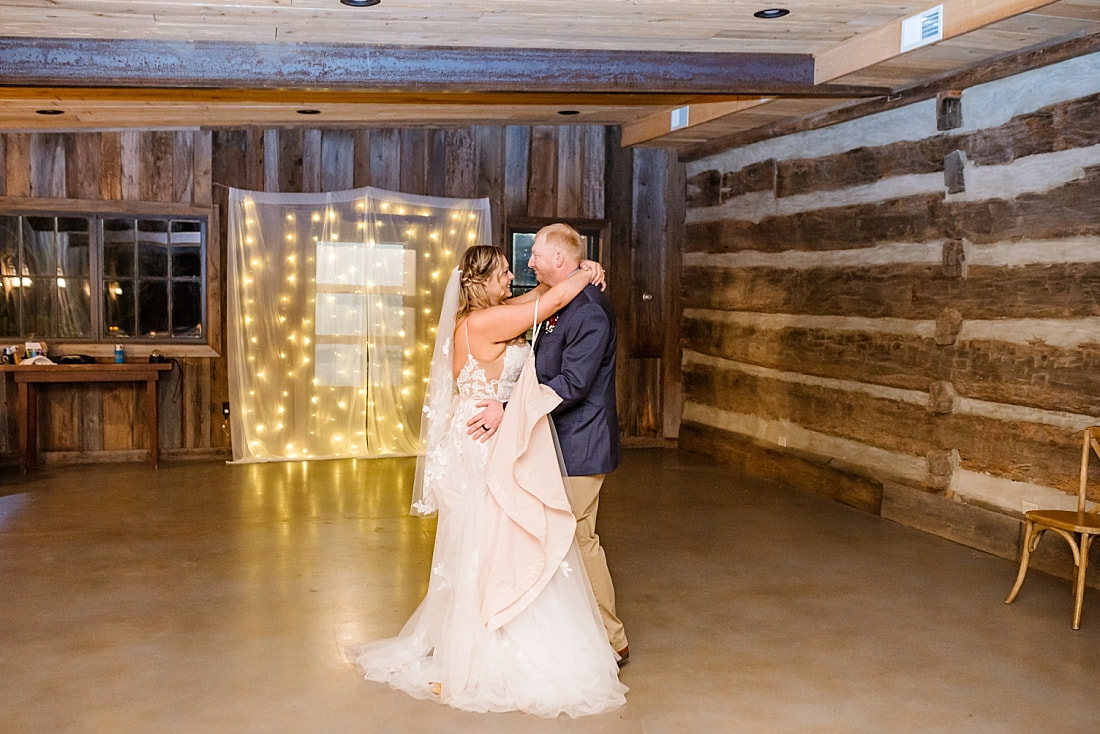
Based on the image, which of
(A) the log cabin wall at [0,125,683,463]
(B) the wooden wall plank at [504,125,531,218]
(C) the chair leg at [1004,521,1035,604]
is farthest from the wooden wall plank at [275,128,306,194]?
(C) the chair leg at [1004,521,1035,604]

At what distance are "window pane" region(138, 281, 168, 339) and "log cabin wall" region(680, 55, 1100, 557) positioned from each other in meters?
4.79

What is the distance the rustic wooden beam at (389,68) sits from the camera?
17.6 feet

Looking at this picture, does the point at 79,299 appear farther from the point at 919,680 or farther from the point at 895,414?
the point at 919,680

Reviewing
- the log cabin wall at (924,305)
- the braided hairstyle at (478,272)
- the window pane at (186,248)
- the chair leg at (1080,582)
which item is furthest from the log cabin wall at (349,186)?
the chair leg at (1080,582)

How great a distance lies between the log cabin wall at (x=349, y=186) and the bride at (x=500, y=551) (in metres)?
5.24

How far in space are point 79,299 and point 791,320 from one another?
19.0 ft

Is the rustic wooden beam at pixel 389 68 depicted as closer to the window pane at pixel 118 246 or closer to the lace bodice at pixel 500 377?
the lace bodice at pixel 500 377

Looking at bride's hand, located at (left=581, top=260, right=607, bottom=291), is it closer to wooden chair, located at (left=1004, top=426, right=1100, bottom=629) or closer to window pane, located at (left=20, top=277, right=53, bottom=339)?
wooden chair, located at (left=1004, top=426, right=1100, bottom=629)

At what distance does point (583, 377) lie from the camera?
12.6 ft

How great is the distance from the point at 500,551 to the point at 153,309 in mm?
5987

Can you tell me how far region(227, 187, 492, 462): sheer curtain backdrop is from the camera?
337 inches

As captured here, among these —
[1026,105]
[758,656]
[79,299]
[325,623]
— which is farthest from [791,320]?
[79,299]

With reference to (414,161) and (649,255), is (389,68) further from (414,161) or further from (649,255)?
(649,255)

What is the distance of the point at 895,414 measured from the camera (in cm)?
682
